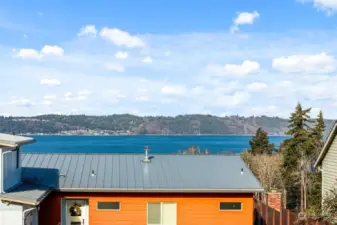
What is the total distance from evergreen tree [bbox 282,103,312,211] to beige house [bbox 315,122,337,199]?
17802mm

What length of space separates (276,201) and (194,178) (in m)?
5.18

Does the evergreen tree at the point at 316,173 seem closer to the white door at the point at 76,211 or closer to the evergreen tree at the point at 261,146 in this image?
the evergreen tree at the point at 261,146

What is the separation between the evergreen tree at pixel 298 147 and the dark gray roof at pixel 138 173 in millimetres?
22555

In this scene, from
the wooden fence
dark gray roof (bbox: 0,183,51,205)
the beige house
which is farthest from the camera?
the beige house

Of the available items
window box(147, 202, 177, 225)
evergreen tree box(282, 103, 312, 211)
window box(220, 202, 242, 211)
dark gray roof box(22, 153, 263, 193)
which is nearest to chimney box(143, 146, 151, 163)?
dark gray roof box(22, 153, 263, 193)

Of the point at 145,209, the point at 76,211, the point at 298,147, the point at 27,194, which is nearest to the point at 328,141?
the point at 145,209

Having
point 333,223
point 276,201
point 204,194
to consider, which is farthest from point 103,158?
point 333,223

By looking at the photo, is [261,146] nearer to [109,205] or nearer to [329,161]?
[329,161]

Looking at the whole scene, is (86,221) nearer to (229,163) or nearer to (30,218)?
(30,218)

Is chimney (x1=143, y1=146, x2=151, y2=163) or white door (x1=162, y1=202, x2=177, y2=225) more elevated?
chimney (x1=143, y1=146, x2=151, y2=163)

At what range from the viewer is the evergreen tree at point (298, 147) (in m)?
41.2

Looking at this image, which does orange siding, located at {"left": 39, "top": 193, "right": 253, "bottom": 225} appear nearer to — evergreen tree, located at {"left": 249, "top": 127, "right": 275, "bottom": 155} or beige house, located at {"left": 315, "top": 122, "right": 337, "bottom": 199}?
beige house, located at {"left": 315, "top": 122, "right": 337, "bottom": 199}

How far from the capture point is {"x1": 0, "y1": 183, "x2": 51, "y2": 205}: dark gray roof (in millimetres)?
13680

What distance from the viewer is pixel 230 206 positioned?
1823cm
